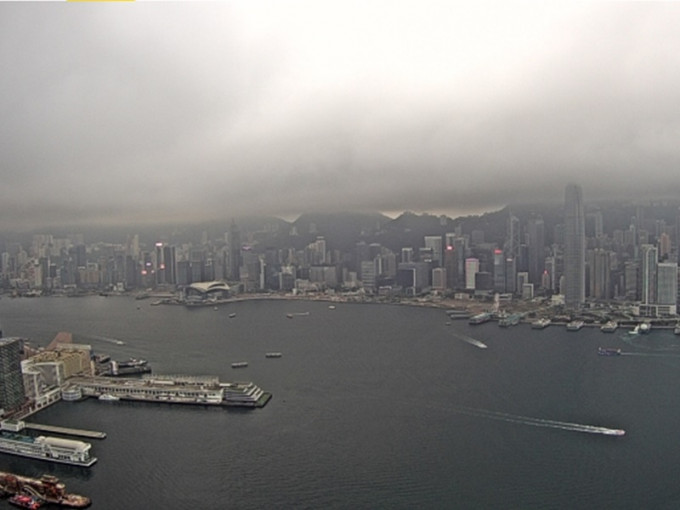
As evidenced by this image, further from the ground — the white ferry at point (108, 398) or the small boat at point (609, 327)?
the white ferry at point (108, 398)

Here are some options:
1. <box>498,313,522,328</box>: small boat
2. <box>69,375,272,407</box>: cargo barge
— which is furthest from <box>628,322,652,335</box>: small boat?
<box>69,375,272,407</box>: cargo barge

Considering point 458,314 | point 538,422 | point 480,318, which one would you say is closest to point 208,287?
point 458,314

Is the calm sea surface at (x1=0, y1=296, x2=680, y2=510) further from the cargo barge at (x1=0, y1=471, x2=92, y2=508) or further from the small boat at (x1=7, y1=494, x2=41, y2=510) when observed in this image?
the small boat at (x1=7, y1=494, x2=41, y2=510)

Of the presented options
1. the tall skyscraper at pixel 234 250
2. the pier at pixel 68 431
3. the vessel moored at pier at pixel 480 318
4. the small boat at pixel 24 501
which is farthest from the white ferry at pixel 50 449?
the tall skyscraper at pixel 234 250

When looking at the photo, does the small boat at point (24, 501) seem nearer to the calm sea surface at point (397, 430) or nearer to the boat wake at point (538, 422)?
the calm sea surface at point (397, 430)

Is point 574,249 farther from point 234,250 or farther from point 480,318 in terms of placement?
point 234,250

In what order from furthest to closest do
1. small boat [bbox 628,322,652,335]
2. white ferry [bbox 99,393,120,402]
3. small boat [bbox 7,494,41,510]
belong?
1. small boat [bbox 628,322,652,335]
2. white ferry [bbox 99,393,120,402]
3. small boat [bbox 7,494,41,510]

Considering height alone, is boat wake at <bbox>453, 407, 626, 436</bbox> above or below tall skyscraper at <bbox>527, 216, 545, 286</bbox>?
below
